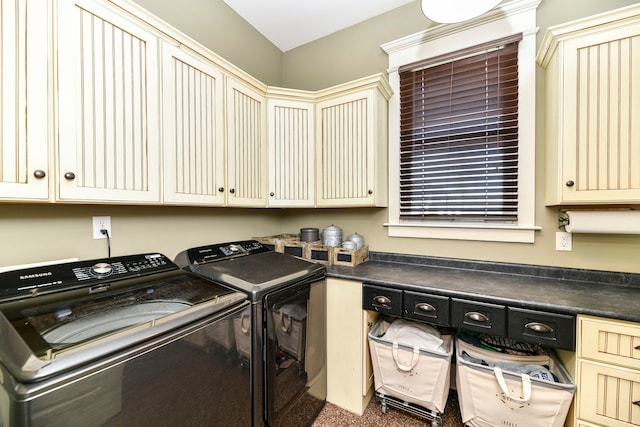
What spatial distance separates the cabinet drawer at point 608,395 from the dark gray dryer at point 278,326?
1331mm

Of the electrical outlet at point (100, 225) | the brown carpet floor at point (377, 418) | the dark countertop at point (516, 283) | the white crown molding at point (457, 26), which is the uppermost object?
the white crown molding at point (457, 26)

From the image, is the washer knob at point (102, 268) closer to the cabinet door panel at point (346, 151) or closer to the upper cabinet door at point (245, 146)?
the upper cabinet door at point (245, 146)

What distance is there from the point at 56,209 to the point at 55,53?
2.35 ft

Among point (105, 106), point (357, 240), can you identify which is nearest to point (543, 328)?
point (357, 240)

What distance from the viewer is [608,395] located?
1.12 metres

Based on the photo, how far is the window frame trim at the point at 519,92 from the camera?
1708 mm

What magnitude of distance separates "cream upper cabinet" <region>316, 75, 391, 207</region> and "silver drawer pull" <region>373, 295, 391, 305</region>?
2.36 feet

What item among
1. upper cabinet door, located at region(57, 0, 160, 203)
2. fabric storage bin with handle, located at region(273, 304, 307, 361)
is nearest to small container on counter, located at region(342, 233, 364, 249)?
fabric storage bin with handle, located at region(273, 304, 307, 361)

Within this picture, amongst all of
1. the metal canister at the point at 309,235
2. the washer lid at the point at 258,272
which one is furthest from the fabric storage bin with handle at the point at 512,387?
the metal canister at the point at 309,235

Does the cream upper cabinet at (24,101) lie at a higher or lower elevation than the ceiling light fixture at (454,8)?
lower

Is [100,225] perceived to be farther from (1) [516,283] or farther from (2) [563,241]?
(2) [563,241]

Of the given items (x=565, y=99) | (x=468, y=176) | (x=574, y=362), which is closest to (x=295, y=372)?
(x=574, y=362)

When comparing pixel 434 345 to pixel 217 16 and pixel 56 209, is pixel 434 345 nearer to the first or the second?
pixel 56 209

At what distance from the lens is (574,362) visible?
1.20 meters
